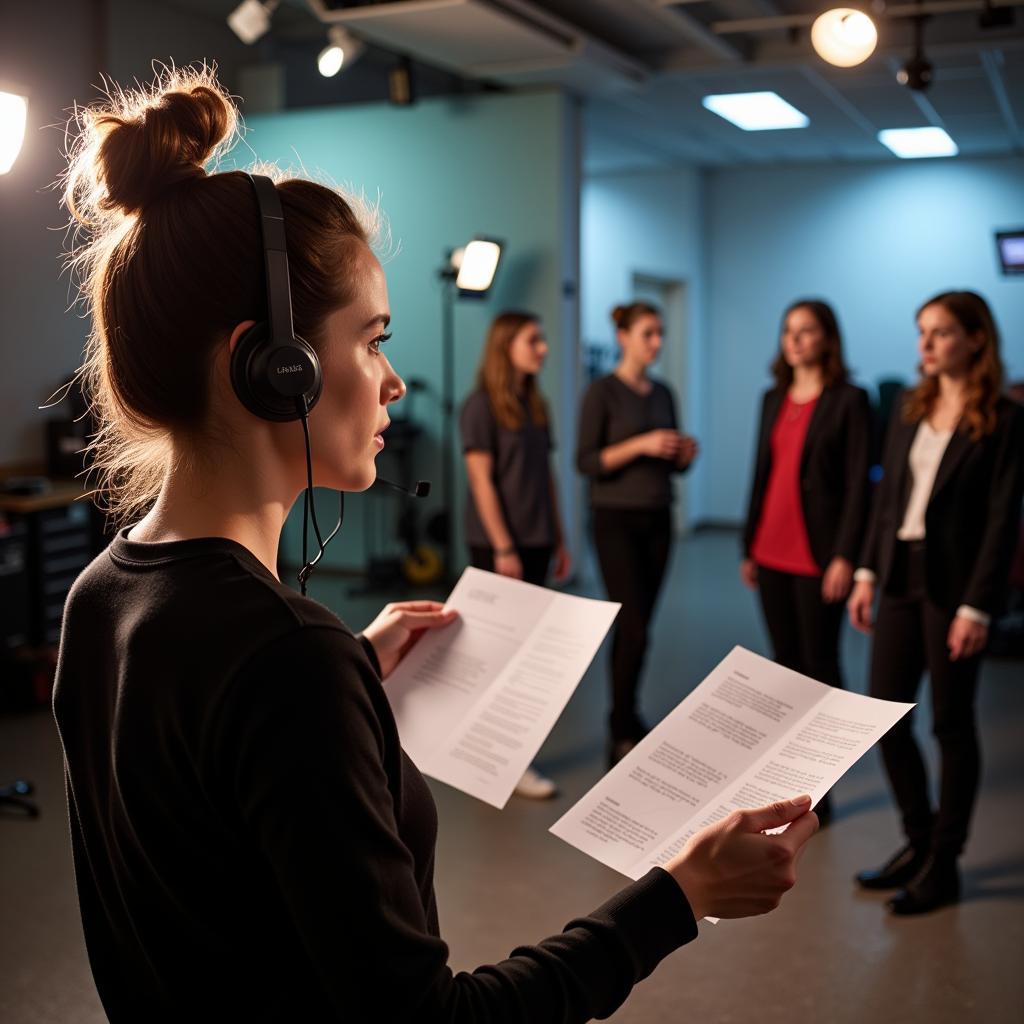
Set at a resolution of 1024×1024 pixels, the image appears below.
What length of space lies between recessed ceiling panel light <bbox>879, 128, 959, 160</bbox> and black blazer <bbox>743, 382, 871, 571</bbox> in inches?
218

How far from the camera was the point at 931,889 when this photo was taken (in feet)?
10.2

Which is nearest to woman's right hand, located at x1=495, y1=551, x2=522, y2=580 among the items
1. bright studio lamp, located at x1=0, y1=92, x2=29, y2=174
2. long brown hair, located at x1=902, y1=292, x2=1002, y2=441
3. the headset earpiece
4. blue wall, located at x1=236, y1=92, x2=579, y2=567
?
long brown hair, located at x1=902, y1=292, x2=1002, y2=441

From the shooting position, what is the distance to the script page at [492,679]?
4.55 feet

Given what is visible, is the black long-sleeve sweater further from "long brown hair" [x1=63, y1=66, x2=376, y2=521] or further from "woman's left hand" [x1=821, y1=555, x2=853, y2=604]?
"woman's left hand" [x1=821, y1=555, x2=853, y2=604]

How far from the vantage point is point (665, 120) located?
319 inches

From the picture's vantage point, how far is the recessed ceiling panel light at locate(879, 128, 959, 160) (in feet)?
27.6

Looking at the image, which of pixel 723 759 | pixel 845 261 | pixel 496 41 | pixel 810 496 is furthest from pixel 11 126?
pixel 845 261

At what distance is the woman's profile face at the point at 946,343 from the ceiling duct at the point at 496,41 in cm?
301

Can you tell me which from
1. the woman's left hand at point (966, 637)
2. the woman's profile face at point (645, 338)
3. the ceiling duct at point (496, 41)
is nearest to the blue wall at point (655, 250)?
the ceiling duct at point (496, 41)

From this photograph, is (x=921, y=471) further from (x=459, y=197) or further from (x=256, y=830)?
(x=459, y=197)

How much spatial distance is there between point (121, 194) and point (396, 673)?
75 cm

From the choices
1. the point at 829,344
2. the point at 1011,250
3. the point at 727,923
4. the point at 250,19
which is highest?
the point at 250,19

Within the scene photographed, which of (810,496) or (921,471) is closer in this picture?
(921,471)

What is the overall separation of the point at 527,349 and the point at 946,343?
4.71 feet
